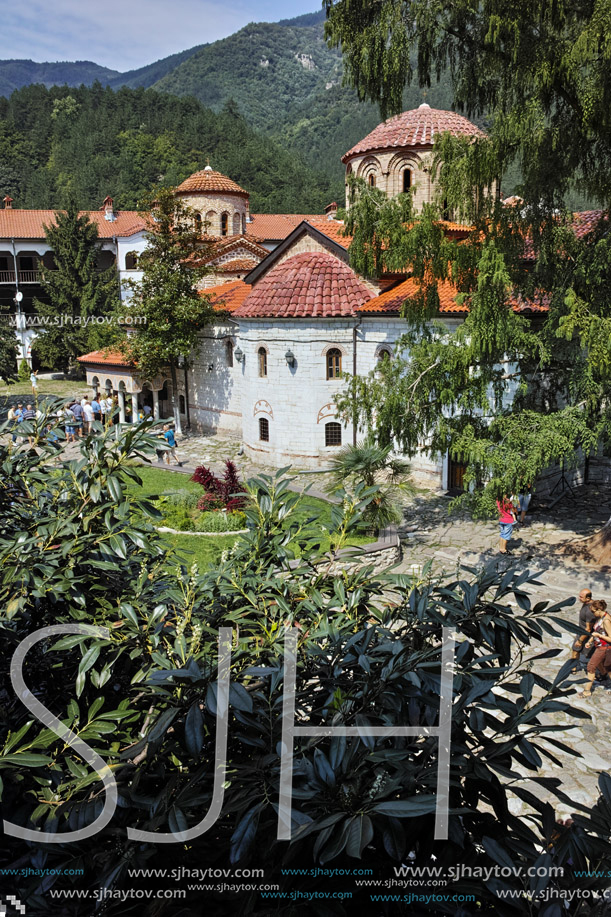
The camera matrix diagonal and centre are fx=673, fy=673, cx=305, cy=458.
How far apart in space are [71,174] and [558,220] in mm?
57297

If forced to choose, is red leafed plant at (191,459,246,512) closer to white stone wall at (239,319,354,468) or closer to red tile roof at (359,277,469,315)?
white stone wall at (239,319,354,468)

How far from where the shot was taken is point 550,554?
1116cm

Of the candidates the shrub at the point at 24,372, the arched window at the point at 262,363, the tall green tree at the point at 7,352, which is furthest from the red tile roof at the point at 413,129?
the shrub at the point at 24,372

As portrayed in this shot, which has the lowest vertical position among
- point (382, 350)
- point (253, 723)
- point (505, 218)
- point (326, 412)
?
point (326, 412)

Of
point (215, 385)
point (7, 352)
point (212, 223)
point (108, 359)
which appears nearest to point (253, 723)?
point (215, 385)

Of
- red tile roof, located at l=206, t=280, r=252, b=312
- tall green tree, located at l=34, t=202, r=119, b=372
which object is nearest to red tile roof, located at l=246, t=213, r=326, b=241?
tall green tree, located at l=34, t=202, r=119, b=372

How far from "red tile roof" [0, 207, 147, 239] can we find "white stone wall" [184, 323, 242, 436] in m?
19.1

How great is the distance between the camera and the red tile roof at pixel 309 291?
16172 mm

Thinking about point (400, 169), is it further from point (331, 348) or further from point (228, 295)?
point (228, 295)

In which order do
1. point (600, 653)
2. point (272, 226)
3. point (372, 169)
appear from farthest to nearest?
1. point (272, 226)
2. point (372, 169)
3. point (600, 653)

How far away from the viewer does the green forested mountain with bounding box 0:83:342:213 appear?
55.7 meters

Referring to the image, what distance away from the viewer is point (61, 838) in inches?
78.7

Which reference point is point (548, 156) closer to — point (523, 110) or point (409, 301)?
point (523, 110)

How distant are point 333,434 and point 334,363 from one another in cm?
177
